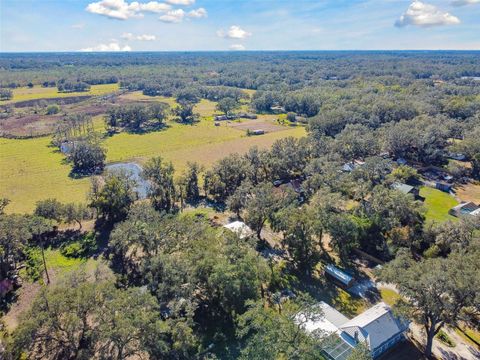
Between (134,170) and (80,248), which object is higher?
(134,170)

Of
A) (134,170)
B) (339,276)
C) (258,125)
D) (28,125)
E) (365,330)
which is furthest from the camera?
(258,125)

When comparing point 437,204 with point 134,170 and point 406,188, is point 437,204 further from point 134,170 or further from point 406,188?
point 134,170

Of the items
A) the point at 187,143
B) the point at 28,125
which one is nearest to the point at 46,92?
the point at 28,125

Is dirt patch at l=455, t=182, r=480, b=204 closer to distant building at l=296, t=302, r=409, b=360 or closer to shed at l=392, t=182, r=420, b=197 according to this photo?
shed at l=392, t=182, r=420, b=197

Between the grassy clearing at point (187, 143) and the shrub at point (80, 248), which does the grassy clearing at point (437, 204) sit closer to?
the grassy clearing at point (187, 143)

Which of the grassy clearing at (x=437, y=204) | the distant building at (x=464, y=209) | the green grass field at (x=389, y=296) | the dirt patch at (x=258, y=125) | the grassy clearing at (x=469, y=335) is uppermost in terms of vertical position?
the dirt patch at (x=258, y=125)

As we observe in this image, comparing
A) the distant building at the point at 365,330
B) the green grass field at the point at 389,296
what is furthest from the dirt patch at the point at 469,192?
the distant building at the point at 365,330

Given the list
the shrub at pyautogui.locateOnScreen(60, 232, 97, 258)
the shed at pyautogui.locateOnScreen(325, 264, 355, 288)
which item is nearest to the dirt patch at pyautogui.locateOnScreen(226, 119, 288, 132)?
the shrub at pyautogui.locateOnScreen(60, 232, 97, 258)
